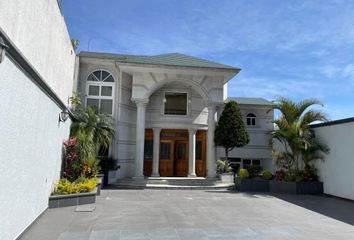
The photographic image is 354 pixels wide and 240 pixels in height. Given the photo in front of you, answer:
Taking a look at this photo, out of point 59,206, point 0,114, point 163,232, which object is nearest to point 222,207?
point 163,232

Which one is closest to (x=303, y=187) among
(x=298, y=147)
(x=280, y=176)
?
(x=280, y=176)

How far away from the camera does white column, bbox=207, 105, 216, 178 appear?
15055mm

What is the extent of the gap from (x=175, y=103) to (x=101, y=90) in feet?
14.0

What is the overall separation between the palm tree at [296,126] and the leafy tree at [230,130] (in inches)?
74.7

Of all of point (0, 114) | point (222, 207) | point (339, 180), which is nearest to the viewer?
point (0, 114)

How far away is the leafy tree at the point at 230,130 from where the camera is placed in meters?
14.7

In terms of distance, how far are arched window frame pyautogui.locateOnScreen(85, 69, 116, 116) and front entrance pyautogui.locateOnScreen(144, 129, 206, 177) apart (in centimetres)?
301

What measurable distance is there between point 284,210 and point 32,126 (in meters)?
7.49

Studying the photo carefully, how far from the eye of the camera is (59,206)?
27.1ft

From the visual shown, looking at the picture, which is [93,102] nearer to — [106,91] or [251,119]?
[106,91]

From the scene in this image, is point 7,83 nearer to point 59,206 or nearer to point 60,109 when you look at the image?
point 60,109

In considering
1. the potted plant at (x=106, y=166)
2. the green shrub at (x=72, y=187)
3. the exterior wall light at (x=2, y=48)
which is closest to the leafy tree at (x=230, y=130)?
the potted plant at (x=106, y=166)

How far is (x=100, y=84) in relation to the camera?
15.5m

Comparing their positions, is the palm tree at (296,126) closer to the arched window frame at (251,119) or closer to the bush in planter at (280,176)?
the bush in planter at (280,176)
